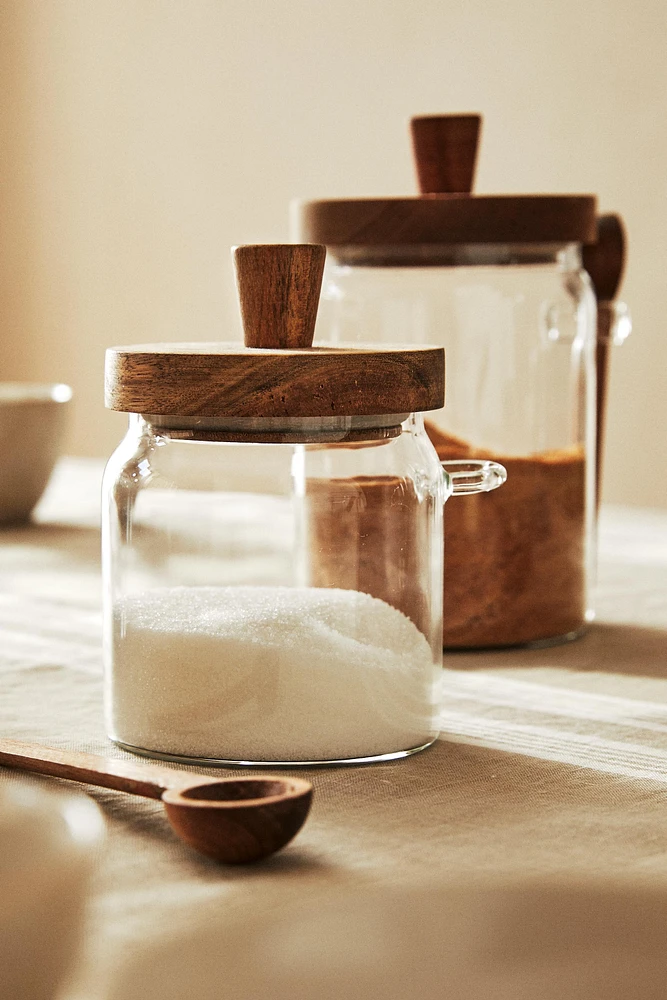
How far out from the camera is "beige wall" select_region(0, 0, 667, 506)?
2311 mm

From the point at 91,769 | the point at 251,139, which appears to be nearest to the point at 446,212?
the point at 91,769

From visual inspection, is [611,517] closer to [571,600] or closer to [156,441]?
[571,600]

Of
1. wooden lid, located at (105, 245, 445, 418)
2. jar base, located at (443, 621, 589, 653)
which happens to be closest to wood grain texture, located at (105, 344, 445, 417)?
wooden lid, located at (105, 245, 445, 418)

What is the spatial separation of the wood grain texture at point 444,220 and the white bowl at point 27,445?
15.9 inches

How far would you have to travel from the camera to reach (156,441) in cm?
52

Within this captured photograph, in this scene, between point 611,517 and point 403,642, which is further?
point 611,517

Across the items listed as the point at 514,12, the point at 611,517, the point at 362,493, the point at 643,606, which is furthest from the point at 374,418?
the point at 514,12

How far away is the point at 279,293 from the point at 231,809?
0.69 feet

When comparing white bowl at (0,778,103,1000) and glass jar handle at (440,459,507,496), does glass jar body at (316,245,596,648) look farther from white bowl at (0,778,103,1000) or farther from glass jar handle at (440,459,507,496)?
white bowl at (0,778,103,1000)

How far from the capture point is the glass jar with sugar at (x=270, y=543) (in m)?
0.48

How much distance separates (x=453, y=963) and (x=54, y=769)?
179 mm

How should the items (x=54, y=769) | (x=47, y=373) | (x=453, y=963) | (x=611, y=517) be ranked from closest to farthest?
1. (x=453, y=963)
2. (x=54, y=769)
3. (x=611, y=517)
4. (x=47, y=373)

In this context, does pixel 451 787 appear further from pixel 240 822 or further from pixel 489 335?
pixel 489 335

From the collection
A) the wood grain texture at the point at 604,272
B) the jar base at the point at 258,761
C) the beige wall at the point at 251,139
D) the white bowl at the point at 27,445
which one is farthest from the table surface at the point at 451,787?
the beige wall at the point at 251,139
